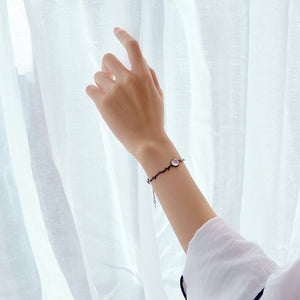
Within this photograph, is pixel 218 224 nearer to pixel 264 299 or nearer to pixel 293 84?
pixel 264 299

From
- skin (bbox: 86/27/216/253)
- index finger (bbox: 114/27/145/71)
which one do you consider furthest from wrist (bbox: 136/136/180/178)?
index finger (bbox: 114/27/145/71)

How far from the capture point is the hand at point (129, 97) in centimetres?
57

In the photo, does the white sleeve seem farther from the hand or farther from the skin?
the hand

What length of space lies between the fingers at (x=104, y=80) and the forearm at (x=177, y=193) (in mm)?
94

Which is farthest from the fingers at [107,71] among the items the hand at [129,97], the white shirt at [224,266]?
the white shirt at [224,266]

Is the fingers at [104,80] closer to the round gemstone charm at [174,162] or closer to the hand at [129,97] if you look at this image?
the hand at [129,97]

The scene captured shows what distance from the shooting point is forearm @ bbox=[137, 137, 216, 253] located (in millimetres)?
569

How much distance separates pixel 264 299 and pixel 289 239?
1.09ft

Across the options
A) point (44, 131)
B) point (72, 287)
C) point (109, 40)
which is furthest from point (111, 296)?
point (109, 40)

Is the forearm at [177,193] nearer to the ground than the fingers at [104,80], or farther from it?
nearer to the ground

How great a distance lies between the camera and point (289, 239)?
0.80 m

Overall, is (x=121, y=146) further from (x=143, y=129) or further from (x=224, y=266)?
(x=224, y=266)

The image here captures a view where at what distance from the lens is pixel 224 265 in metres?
0.55

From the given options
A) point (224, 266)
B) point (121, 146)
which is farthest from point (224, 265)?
Answer: point (121, 146)
